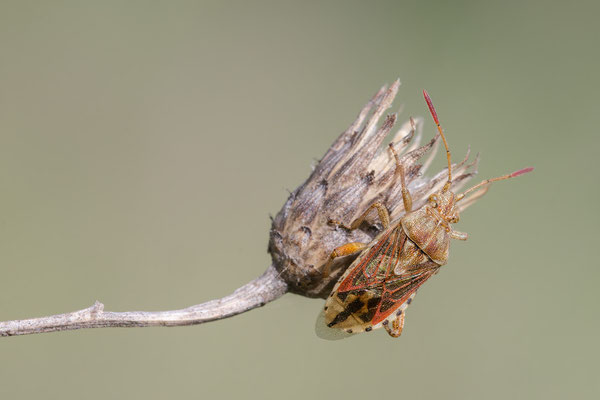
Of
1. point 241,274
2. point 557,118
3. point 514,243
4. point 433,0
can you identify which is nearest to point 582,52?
point 557,118

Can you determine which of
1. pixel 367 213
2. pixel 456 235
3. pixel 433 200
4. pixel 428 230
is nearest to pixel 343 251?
pixel 367 213

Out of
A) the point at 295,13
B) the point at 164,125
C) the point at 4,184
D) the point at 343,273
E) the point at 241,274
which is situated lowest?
the point at 343,273

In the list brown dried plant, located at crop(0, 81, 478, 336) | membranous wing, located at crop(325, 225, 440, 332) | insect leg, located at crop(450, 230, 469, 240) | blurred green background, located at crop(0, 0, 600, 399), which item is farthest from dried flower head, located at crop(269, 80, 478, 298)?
blurred green background, located at crop(0, 0, 600, 399)

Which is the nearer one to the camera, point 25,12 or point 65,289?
point 65,289

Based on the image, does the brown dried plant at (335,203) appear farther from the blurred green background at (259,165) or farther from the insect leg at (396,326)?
the blurred green background at (259,165)

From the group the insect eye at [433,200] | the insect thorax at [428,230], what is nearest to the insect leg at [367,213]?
the insect thorax at [428,230]

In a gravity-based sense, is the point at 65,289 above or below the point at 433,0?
below

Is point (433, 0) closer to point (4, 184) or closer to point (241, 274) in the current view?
point (241, 274)
